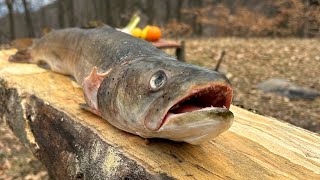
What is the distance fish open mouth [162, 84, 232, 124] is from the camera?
76.7 inches

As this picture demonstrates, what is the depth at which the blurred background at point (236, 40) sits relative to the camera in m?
5.99

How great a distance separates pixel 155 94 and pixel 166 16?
14.4 meters

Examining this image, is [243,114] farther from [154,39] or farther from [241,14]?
[241,14]

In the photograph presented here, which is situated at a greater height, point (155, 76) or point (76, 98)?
point (155, 76)

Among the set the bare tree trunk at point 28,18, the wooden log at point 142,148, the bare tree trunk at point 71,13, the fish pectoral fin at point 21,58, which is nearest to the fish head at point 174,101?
the wooden log at point 142,148

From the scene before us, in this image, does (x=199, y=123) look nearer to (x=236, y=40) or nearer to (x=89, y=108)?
(x=89, y=108)

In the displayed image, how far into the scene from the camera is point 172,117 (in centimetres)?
192

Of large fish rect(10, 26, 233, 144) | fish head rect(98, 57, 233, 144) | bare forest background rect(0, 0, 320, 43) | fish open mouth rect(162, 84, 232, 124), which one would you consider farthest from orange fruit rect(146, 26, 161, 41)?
bare forest background rect(0, 0, 320, 43)

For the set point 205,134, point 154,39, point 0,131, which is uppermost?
point 205,134

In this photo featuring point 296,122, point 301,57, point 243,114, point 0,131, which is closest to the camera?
point 243,114

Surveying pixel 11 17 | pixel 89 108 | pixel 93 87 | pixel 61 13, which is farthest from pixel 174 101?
pixel 61 13

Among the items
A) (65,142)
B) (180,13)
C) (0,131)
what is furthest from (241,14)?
(65,142)

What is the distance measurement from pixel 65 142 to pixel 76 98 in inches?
25.5

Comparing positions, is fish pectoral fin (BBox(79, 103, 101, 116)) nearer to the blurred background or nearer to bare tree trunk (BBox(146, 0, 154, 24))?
the blurred background
